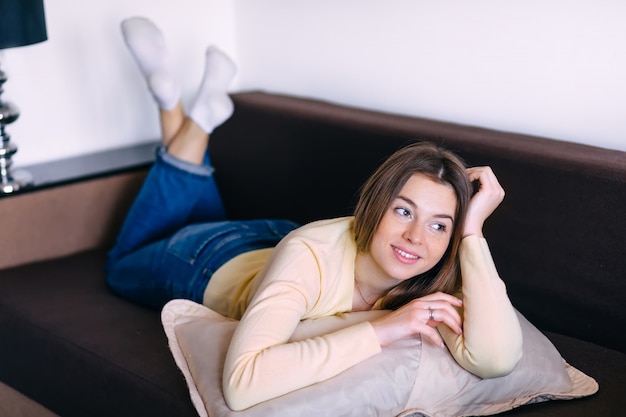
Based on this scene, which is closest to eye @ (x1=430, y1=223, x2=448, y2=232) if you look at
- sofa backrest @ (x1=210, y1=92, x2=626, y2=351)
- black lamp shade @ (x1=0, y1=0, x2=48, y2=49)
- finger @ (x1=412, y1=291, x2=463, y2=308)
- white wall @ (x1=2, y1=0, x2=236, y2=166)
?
finger @ (x1=412, y1=291, x2=463, y2=308)

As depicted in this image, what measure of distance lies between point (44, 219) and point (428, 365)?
1.29 meters

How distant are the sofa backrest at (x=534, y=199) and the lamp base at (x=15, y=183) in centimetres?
74

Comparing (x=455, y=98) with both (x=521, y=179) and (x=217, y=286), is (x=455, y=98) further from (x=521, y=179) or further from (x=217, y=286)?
(x=217, y=286)

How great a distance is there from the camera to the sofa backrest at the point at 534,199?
1.70 meters

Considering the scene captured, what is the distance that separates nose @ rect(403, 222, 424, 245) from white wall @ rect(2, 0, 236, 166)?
147 centimetres

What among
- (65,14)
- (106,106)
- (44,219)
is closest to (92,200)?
(44,219)

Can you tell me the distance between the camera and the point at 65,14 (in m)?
2.54

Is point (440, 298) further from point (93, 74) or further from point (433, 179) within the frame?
point (93, 74)

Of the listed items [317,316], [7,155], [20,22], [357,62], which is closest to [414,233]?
[317,316]

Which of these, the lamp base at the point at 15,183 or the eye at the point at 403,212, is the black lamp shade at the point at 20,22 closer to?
the lamp base at the point at 15,183

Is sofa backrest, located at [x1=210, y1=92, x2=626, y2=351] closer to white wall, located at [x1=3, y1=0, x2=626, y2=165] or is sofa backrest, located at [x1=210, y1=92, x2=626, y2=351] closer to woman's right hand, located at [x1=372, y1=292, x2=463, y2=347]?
white wall, located at [x1=3, y1=0, x2=626, y2=165]

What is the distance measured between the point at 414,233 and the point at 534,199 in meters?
0.41

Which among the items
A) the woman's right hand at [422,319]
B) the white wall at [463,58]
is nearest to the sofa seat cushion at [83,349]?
the woman's right hand at [422,319]

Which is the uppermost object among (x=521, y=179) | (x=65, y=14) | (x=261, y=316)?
(x=65, y=14)
